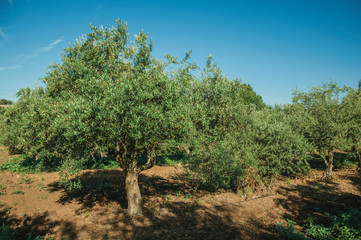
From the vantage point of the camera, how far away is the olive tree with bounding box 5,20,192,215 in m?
9.52

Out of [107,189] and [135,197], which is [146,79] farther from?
[107,189]

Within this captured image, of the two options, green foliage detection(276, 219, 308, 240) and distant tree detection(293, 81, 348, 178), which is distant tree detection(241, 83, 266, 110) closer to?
distant tree detection(293, 81, 348, 178)

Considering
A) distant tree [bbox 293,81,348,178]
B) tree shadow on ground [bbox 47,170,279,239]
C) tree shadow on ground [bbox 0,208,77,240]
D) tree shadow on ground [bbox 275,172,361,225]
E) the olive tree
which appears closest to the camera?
the olive tree

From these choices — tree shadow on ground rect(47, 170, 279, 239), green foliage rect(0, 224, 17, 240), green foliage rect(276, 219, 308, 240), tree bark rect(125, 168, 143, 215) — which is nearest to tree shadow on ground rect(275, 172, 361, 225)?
green foliage rect(276, 219, 308, 240)

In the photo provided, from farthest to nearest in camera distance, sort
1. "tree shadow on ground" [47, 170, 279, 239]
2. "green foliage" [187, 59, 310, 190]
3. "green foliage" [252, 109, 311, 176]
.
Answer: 1. "green foliage" [252, 109, 311, 176]
2. "green foliage" [187, 59, 310, 190]
3. "tree shadow on ground" [47, 170, 279, 239]

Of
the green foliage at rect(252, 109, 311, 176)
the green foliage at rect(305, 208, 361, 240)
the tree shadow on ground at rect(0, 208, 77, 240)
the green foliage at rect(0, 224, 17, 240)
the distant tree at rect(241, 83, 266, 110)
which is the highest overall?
the distant tree at rect(241, 83, 266, 110)

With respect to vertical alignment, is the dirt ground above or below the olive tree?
below

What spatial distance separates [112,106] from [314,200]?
66.6ft

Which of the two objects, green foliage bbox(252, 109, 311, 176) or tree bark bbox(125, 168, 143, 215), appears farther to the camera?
green foliage bbox(252, 109, 311, 176)

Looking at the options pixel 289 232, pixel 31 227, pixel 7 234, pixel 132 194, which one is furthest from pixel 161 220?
pixel 7 234

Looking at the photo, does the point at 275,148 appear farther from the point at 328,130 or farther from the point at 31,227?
the point at 31,227

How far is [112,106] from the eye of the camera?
9.56 metres

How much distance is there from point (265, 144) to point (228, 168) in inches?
189

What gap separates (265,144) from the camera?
1689cm
